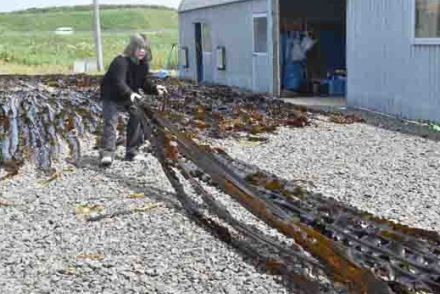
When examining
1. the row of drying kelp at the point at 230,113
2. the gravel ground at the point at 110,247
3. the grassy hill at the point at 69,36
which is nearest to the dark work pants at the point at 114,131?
the gravel ground at the point at 110,247

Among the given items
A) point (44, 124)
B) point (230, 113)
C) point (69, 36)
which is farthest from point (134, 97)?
point (69, 36)

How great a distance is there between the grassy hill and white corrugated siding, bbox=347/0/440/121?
21516mm

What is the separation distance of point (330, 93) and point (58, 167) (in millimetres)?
10617

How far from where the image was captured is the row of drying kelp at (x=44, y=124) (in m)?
10.1

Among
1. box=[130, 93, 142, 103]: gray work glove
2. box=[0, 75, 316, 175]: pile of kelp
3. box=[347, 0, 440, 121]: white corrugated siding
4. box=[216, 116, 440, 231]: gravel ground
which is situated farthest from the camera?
box=[347, 0, 440, 121]: white corrugated siding

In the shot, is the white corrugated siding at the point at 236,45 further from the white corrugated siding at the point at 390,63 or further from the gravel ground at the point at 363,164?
the gravel ground at the point at 363,164

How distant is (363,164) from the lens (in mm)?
9055

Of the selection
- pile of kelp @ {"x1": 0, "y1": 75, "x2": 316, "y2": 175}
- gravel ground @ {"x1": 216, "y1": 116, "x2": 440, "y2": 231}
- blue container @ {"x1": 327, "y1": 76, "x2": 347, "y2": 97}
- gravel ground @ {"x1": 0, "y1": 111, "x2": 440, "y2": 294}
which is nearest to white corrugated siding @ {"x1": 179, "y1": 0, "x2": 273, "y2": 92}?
pile of kelp @ {"x1": 0, "y1": 75, "x2": 316, "y2": 175}

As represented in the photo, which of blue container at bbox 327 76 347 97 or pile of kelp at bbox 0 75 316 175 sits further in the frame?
blue container at bbox 327 76 347 97

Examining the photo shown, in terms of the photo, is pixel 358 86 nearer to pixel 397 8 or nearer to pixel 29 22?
pixel 397 8

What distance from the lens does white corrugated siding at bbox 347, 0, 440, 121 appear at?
41.0ft

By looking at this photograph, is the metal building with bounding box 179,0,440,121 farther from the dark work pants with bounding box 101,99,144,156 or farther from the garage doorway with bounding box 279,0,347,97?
the dark work pants with bounding box 101,99,144,156

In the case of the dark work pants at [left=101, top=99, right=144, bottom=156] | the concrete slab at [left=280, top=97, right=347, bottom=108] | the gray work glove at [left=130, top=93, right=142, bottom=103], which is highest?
the gray work glove at [left=130, top=93, right=142, bottom=103]

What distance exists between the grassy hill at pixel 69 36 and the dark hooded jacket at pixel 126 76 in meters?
26.9
